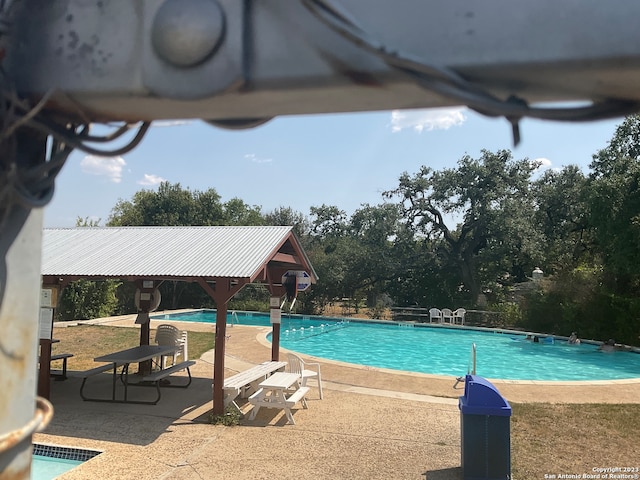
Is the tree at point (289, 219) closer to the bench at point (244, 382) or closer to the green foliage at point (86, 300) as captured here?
the green foliage at point (86, 300)

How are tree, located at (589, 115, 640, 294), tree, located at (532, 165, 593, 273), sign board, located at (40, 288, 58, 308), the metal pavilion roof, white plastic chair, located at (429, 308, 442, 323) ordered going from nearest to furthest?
sign board, located at (40, 288, 58, 308)
the metal pavilion roof
tree, located at (589, 115, 640, 294)
white plastic chair, located at (429, 308, 442, 323)
tree, located at (532, 165, 593, 273)

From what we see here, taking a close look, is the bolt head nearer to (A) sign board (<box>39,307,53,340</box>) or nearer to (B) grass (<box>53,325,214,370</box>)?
(A) sign board (<box>39,307,53,340</box>)

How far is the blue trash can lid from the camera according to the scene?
527cm

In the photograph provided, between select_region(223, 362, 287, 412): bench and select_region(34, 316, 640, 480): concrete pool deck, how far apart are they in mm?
447

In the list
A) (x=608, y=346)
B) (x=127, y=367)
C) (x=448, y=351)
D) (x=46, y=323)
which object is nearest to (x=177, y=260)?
(x=127, y=367)

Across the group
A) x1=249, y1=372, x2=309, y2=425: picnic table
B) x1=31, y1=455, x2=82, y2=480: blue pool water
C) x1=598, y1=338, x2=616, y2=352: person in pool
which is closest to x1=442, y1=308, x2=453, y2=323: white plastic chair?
x1=598, y1=338, x2=616, y2=352: person in pool

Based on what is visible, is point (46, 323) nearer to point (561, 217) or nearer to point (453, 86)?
point (453, 86)

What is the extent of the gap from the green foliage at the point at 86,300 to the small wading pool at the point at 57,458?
1712 centimetres

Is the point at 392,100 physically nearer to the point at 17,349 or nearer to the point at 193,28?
the point at 193,28

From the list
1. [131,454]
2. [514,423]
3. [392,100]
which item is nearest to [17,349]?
[392,100]

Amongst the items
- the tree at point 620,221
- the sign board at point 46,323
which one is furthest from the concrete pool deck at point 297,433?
the tree at point 620,221

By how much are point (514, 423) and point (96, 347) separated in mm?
12078

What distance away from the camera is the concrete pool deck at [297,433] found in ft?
18.5

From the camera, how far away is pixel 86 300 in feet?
74.4
